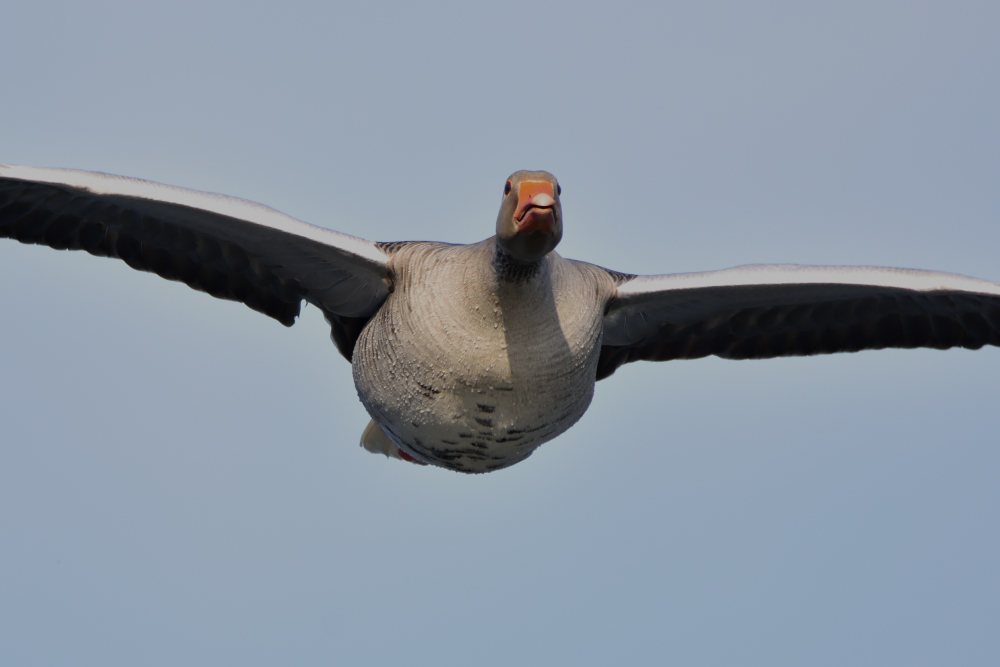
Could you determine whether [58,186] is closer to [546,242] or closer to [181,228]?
[181,228]

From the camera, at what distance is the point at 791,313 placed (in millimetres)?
10781

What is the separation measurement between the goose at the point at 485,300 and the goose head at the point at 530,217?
13 mm

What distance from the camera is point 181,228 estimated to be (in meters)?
9.77

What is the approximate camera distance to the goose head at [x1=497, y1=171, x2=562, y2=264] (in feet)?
25.0

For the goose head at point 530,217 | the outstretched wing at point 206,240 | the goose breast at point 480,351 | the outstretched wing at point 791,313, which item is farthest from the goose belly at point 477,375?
the outstretched wing at point 791,313

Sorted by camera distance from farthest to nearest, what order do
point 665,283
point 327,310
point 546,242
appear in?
1. point 327,310
2. point 665,283
3. point 546,242

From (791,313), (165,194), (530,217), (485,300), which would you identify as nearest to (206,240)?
(165,194)

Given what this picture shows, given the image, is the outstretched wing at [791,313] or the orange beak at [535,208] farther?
the outstretched wing at [791,313]

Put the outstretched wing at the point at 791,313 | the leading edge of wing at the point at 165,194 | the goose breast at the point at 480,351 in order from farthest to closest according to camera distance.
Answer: the outstretched wing at the point at 791,313, the leading edge of wing at the point at 165,194, the goose breast at the point at 480,351

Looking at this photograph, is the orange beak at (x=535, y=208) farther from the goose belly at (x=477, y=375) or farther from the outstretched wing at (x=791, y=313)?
the outstretched wing at (x=791, y=313)

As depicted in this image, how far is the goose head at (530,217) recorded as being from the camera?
7629 mm

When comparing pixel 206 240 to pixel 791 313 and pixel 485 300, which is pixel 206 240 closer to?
pixel 485 300

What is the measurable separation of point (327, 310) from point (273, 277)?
542 millimetres

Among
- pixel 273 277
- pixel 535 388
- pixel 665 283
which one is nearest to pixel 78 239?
pixel 273 277
